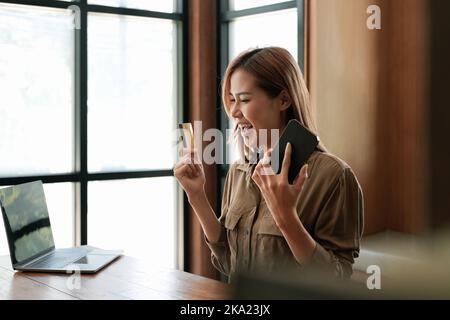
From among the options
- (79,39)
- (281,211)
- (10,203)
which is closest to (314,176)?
(281,211)

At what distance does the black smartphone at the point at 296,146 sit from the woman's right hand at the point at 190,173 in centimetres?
35

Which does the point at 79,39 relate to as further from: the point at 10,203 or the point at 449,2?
the point at 449,2

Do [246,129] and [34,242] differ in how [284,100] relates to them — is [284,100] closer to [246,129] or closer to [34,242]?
[246,129]

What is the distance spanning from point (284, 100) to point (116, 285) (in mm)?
639

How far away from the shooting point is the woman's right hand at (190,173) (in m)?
1.54

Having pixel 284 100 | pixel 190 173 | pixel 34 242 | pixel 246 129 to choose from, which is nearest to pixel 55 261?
pixel 34 242

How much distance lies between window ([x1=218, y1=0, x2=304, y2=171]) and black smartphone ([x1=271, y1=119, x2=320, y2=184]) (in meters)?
1.80

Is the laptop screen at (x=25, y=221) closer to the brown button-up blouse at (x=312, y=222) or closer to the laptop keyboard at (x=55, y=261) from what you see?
the laptop keyboard at (x=55, y=261)

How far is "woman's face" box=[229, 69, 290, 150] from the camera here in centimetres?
139

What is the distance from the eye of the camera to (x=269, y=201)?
110cm

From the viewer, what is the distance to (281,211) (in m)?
1.12

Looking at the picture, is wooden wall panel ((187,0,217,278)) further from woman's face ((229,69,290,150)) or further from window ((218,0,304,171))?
woman's face ((229,69,290,150))

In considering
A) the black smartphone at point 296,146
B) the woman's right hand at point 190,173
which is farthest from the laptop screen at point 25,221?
the black smartphone at point 296,146

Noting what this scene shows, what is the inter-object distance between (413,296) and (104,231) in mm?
3184
